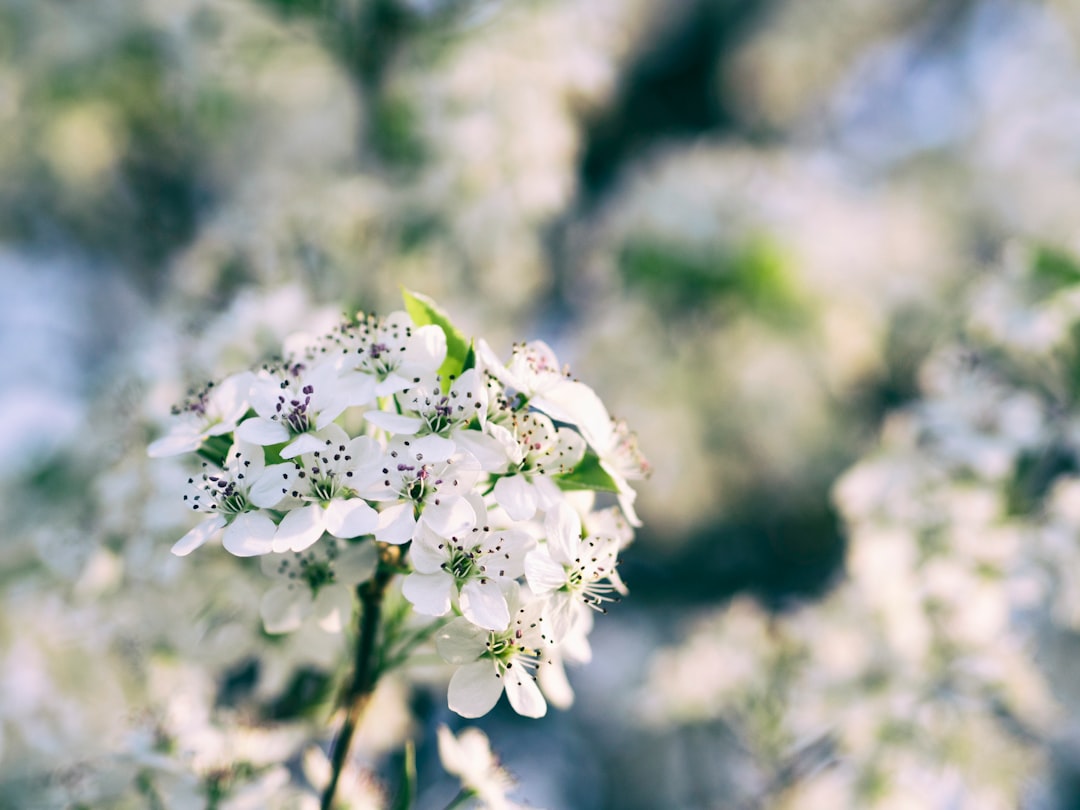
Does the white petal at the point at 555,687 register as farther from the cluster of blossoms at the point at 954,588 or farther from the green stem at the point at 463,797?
the cluster of blossoms at the point at 954,588

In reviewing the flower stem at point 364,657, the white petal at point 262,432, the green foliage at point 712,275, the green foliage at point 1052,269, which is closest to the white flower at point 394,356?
the white petal at point 262,432

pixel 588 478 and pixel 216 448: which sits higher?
pixel 216 448

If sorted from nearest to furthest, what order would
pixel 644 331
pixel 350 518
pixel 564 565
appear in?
pixel 350 518
pixel 564 565
pixel 644 331

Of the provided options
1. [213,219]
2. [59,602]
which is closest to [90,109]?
[213,219]

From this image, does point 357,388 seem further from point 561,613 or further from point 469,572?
point 561,613

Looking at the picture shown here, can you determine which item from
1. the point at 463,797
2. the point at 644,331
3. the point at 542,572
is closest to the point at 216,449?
the point at 542,572

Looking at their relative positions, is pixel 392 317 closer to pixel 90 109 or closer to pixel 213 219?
pixel 213 219

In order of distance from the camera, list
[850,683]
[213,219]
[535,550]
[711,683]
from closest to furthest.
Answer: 1. [535,550]
2. [850,683]
3. [711,683]
4. [213,219]
